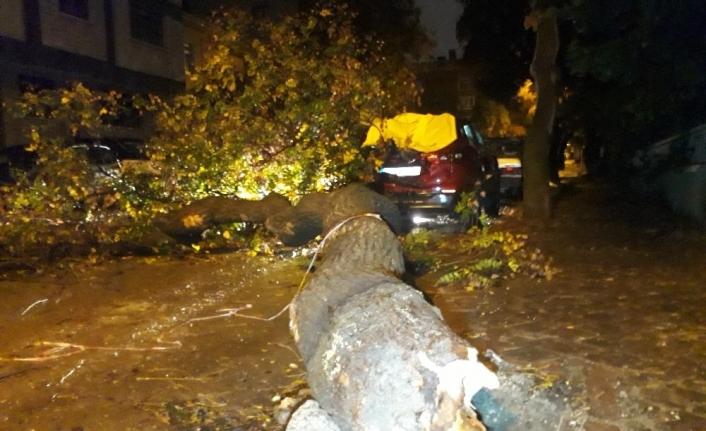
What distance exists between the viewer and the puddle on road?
441 cm

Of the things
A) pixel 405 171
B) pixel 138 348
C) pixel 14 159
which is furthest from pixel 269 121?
pixel 14 159

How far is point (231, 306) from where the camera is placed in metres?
6.66

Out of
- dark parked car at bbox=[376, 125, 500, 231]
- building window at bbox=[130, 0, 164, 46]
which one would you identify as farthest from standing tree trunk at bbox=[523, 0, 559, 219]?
building window at bbox=[130, 0, 164, 46]

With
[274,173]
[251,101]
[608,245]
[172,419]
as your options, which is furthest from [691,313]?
[251,101]

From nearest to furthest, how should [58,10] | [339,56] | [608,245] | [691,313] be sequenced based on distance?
[691,313] → [608,245] → [339,56] → [58,10]

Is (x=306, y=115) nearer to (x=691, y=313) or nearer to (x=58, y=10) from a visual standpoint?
(x=691, y=313)

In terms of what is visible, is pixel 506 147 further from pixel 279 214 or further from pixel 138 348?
pixel 138 348

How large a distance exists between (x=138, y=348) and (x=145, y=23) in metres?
20.9

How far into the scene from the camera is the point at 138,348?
548cm

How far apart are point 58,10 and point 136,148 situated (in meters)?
9.48

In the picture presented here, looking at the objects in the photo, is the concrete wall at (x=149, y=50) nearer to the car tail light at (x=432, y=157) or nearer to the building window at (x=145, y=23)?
the building window at (x=145, y=23)

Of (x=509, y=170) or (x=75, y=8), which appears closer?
(x=509, y=170)

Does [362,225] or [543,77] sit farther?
[543,77]

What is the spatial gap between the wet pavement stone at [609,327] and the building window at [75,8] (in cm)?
1622
